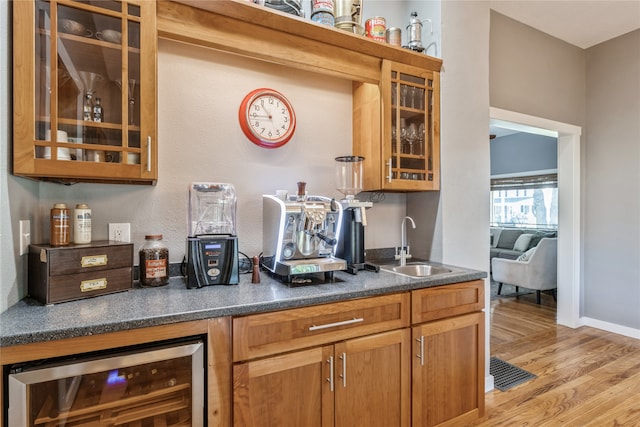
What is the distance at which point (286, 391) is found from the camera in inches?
54.0

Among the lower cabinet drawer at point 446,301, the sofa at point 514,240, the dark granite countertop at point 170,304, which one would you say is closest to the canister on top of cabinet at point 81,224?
the dark granite countertop at point 170,304

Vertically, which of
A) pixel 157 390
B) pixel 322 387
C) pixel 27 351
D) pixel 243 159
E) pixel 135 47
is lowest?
pixel 322 387

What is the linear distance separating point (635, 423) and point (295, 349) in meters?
2.19

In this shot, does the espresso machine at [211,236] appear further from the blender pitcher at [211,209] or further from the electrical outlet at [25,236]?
the electrical outlet at [25,236]

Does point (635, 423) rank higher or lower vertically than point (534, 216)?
lower

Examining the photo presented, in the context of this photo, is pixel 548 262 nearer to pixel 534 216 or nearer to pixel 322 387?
pixel 534 216

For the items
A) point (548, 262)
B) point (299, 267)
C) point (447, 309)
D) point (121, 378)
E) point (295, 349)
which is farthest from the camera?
point (548, 262)

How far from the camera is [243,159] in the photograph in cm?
198

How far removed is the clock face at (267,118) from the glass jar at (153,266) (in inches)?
31.8

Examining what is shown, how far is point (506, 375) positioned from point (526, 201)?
191 inches

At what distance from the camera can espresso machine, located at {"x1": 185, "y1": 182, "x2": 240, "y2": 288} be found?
1.52 m

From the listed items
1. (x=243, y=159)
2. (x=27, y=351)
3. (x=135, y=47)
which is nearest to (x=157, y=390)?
(x=27, y=351)

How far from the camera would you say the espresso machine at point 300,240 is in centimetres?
164

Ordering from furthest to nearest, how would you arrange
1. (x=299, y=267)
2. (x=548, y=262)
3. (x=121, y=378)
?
(x=548, y=262), (x=299, y=267), (x=121, y=378)
